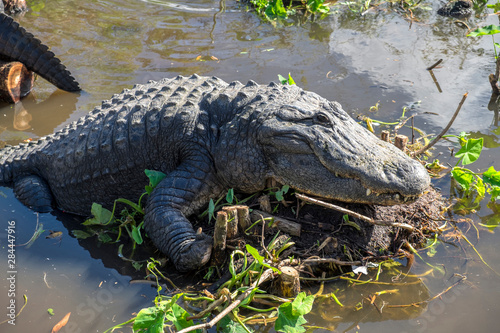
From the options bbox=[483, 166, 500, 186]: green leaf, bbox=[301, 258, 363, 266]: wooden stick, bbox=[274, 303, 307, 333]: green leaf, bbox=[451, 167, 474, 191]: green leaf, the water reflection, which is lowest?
the water reflection

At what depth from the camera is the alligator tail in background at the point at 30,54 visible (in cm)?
606

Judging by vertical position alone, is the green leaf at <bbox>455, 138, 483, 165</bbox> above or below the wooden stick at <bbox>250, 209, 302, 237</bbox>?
above

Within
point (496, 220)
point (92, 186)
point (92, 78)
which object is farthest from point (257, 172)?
point (92, 78)

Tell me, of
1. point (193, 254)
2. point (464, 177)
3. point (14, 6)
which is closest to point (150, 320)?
point (193, 254)

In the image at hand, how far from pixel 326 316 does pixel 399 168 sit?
3.98 ft

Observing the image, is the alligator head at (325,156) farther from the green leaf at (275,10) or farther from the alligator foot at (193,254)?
the green leaf at (275,10)

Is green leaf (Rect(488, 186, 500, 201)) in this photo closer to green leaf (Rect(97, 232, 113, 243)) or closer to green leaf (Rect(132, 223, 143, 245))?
green leaf (Rect(132, 223, 143, 245))

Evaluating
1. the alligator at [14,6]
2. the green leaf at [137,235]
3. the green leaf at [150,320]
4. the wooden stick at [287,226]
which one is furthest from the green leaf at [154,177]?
the alligator at [14,6]

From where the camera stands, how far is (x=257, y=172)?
3855mm

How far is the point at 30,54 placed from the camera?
20.2 feet

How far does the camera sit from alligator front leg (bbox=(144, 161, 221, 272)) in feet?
11.6

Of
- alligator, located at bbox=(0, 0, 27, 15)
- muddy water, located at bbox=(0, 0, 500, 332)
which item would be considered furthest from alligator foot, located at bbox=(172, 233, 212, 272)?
alligator, located at bbox=(0, 0, 27, 15)

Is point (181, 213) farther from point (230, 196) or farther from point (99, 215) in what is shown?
point (99, 215)

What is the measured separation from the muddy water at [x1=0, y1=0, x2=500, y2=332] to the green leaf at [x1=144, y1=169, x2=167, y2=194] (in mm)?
672
